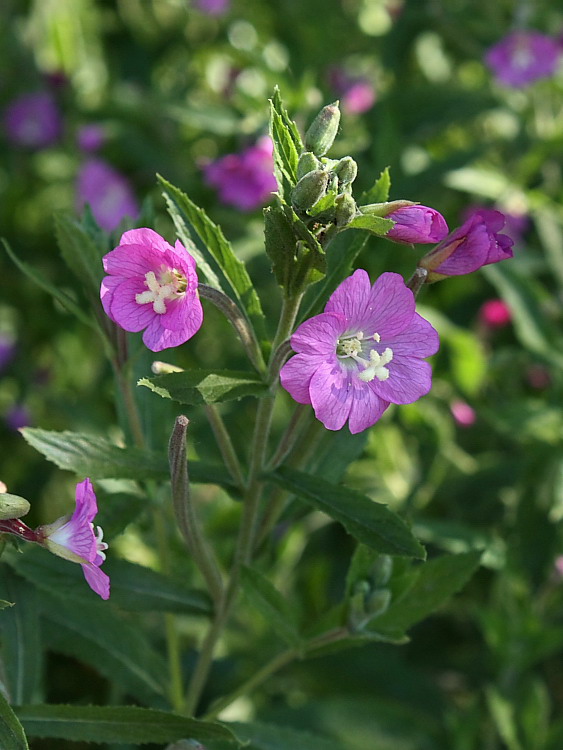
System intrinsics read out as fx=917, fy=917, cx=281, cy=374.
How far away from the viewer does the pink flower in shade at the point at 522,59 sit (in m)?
2.86

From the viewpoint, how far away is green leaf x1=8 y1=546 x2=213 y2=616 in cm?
131

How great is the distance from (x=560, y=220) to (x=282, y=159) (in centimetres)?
184

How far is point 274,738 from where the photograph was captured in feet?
4.74

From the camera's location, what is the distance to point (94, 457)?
1210 mm

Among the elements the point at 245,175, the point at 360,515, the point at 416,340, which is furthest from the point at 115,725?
the point at 245,175

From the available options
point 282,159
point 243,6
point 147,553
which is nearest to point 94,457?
point 282,159

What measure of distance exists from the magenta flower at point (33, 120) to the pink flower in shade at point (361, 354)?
7.70 ft

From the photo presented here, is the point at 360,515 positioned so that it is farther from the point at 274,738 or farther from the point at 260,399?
the point at 274,738

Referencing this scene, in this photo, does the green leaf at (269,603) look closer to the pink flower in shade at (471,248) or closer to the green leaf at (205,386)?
the green leaf at (205,386)

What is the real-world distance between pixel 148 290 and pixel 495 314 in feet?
5.66

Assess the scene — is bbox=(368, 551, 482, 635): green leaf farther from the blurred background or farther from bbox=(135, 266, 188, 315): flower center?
bbox=(135, 266, 188, 315): flower center

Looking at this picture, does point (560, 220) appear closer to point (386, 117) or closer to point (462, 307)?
point (462, 307)

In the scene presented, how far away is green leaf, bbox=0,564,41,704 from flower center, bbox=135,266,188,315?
547 millimetres

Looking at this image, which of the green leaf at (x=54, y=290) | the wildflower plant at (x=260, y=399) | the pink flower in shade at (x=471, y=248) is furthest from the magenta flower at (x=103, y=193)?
the pink flower in shade at (x=471, y=248)
